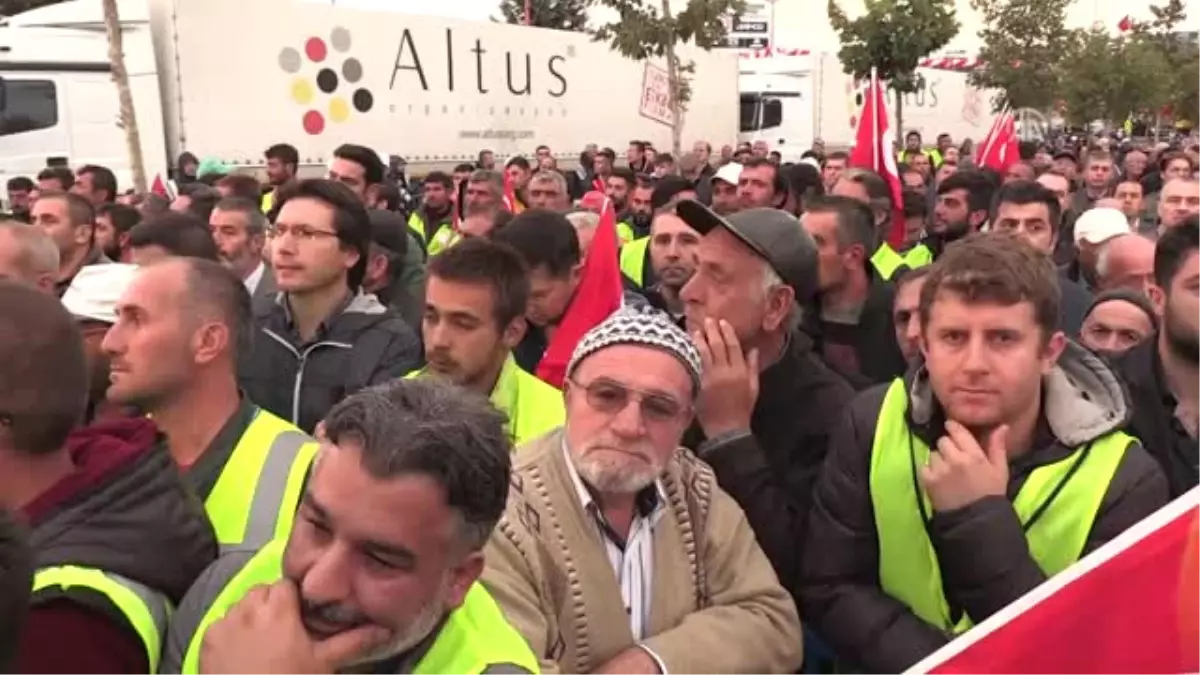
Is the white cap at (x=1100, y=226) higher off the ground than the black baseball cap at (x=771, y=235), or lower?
lower

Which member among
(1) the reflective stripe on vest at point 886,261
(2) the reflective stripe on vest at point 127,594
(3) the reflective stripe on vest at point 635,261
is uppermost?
(2) the reflective stripe on vest at point 127,594

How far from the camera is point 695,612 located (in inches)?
103

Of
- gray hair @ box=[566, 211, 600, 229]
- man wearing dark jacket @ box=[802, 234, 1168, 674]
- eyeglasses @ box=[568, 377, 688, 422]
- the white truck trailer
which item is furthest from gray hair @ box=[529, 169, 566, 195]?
the white truck trailer

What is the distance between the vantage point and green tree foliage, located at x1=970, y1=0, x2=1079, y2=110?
24797 millimetres

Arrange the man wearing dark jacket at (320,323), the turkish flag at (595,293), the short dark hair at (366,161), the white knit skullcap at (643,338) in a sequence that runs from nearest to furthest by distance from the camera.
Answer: the white knit skullcap at (643,338) < the man wearing dark jacket at (320,323) < the turkish flag at (595,293) < the short dark hair at (366,161)

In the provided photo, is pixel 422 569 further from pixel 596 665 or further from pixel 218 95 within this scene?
pixel 218 95

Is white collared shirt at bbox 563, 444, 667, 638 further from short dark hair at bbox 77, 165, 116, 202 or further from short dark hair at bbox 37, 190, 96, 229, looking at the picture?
short dark hair at bbox 77, 165, 116, 202

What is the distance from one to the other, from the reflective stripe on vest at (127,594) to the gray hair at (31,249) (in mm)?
3257

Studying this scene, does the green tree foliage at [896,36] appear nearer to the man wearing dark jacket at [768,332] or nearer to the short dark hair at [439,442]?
the man wearing dark jacket at [768,332]

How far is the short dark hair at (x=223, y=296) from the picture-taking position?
331cm

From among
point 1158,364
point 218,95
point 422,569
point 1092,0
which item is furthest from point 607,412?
point 1092,0

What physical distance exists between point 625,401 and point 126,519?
1043 mm

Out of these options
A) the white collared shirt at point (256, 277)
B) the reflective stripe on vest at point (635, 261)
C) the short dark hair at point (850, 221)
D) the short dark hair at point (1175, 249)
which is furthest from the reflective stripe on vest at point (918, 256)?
the white collared shirt at point (256, 277)

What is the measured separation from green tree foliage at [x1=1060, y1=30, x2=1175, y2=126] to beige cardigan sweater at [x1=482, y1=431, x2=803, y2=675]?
81.9 ft
